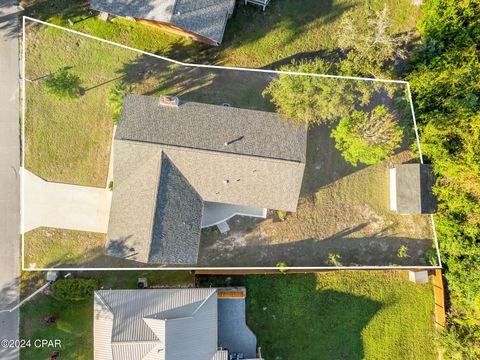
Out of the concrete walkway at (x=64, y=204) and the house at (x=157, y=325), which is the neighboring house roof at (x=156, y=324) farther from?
the concrete walkway at (x=64, y=204)

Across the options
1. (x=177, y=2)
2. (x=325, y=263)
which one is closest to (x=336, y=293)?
(x=325, y=263)

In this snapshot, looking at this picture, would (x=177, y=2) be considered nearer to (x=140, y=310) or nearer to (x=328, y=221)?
(x=328, y=221)

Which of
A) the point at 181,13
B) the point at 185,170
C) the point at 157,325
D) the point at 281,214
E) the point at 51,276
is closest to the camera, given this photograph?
the point at 157,325

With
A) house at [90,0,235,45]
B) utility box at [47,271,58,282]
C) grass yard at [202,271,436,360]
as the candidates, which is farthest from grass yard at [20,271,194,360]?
house at [90,0,235,45]

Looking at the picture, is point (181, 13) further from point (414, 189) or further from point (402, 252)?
point (402, 252)

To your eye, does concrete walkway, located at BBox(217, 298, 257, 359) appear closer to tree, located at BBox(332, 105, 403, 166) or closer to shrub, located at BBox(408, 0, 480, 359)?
tree, located at BBox(332, 105, 403, 166)

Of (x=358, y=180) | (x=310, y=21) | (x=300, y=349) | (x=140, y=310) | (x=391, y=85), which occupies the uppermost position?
(x=310, y=21)

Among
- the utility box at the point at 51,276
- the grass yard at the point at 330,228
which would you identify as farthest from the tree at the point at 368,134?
the utility box at the point at 51,276

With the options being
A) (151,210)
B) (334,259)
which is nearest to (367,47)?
(334,259)
